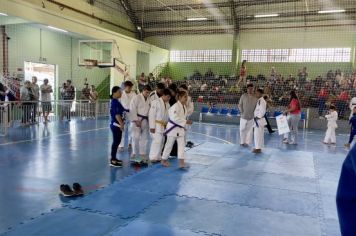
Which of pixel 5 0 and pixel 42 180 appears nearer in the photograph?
pixel 42 180

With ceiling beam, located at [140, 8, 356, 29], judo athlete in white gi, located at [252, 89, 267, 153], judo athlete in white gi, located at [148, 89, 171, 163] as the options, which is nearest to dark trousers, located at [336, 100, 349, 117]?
ceiling beam, located at [140, 8, 356, 29]

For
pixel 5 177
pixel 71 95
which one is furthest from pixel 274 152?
pixel 71 95

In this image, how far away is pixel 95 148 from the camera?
26.9 ft

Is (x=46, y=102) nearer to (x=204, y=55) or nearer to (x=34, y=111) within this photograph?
(x=34, y=111)

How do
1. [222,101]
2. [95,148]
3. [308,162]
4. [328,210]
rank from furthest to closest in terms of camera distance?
A: [222,101] < [95,148] < [308,162] < [328,210]

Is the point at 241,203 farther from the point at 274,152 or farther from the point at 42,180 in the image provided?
the point at 274,152

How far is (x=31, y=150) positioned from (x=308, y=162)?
21.9ft

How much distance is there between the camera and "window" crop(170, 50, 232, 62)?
2166 centimetres

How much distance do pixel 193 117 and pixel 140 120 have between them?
11.1m

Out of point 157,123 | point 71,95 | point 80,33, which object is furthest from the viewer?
point 80,33

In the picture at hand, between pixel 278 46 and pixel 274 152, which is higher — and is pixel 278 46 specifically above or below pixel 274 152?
above

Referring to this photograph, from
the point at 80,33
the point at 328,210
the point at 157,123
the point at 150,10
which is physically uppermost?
the point at 150,10

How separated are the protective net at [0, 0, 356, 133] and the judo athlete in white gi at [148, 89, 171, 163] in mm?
7479

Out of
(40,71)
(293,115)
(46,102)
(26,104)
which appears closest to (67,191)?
(26,104)
